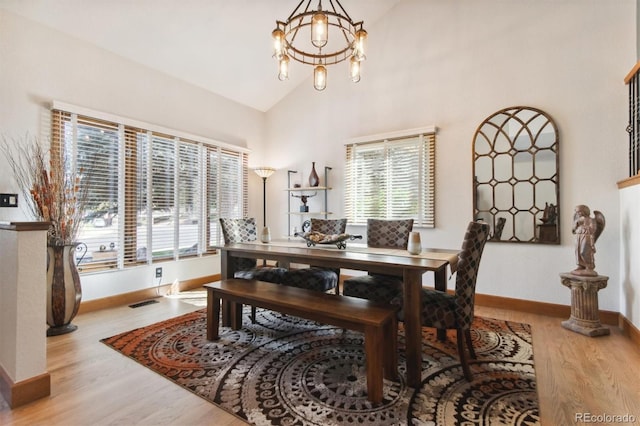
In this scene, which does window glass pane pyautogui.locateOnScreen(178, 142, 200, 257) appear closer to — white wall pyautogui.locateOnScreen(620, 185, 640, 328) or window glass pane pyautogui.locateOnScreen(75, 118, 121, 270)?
window glass pane pyautogui.locateOnScreen(75, 118, 121, 270)

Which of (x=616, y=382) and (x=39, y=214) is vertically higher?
(x=39, y=214)

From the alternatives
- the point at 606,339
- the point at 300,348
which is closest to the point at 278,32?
the point at 300,348

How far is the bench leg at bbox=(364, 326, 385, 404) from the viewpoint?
167 centimetres

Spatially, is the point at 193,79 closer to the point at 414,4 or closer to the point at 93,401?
the point at 414,4

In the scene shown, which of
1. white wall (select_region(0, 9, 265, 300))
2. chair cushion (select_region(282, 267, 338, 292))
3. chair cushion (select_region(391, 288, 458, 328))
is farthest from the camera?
chair cushion (select_region(282, 267, 338, 292))

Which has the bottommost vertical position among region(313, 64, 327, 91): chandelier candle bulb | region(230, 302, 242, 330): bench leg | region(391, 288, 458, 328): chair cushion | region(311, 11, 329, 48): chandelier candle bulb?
region(230, 302, 242, 330): bench leg

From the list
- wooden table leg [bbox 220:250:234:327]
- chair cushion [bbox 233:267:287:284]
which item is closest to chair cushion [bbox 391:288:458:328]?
chair cushion [bbox 233:267:287:284]

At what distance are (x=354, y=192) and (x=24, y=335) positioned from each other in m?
3.68

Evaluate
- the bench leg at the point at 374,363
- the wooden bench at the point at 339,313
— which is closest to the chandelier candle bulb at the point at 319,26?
the wooden bench at the point at 339,313

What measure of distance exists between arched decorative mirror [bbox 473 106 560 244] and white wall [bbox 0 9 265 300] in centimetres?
372

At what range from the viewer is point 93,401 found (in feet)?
5.58

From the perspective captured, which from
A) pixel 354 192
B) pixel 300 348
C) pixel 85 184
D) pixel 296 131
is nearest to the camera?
pixel 300 348

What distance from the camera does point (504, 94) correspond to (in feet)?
11.2

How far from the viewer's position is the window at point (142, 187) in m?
3.22
